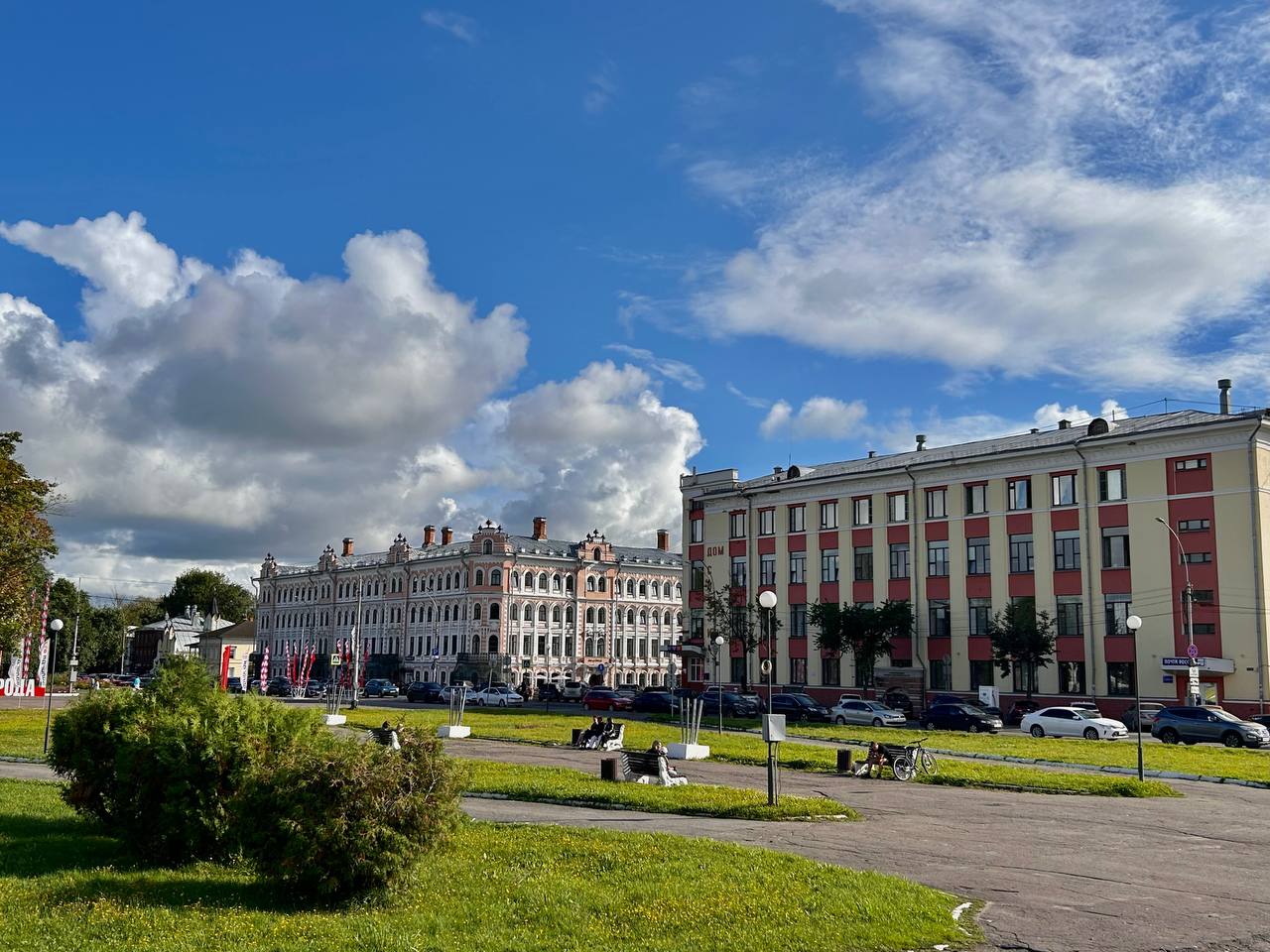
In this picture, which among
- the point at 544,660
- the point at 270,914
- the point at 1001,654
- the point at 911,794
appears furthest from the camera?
the point at 544,660

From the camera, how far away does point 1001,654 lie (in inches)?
2285

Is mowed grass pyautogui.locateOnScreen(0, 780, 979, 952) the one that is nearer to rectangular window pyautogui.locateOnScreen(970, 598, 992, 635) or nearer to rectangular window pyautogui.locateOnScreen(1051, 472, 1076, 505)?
rectangular window pyautogui.locateOnScreen(1051, 472, 1076, 505)

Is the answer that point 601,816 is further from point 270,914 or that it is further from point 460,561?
point 460,561

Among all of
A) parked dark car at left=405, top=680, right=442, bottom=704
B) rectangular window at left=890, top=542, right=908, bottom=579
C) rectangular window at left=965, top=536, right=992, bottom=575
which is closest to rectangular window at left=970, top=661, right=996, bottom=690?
rectangular window at left=965, top=536, right=992, bottom=575

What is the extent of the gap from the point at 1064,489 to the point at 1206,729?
1864 cm

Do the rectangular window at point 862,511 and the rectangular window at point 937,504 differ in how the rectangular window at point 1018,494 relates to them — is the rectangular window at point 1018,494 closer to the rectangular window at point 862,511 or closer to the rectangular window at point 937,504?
the rectangular window at point 937,504

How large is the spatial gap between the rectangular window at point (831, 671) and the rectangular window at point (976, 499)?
12.9m

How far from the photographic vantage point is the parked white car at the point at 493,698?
72.9 meters

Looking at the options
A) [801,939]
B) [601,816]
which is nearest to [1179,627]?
[601,816]

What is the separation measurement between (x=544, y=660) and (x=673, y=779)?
268 feet

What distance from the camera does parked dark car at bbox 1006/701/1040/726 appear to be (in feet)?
178

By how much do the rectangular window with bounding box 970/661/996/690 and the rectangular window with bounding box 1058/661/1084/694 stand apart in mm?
4121

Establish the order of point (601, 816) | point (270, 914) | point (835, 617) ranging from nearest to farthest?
1. point (270, 914)
2. point (601, 816)
3. point (835, 617)

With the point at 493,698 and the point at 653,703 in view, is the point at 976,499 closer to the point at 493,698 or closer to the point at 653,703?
the point at 653,703
